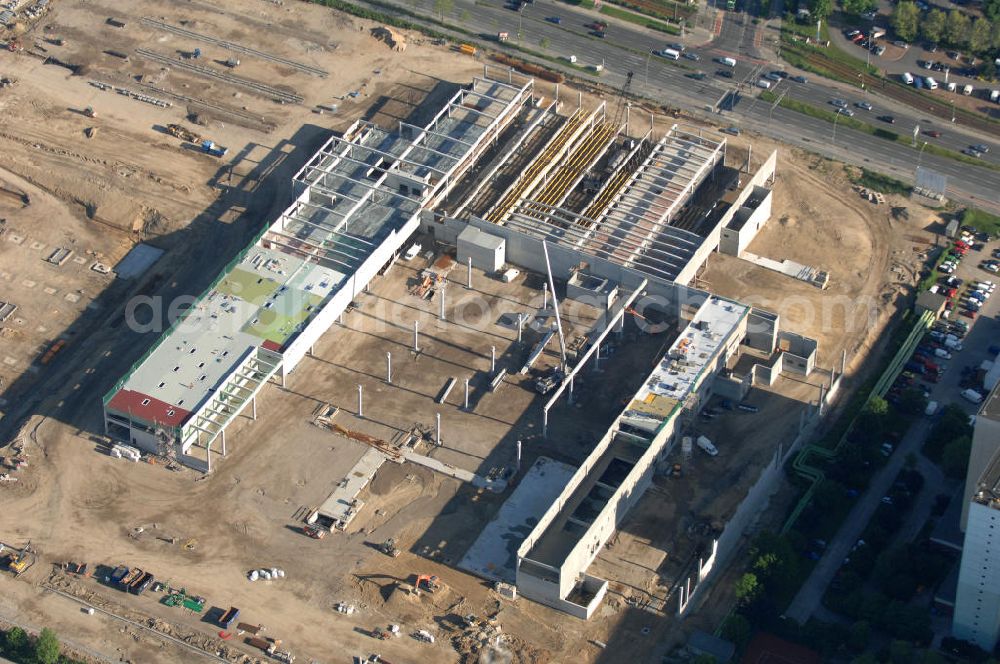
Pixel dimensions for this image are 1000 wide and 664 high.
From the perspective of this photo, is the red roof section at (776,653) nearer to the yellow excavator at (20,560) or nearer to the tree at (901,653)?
the tree at (901,653)

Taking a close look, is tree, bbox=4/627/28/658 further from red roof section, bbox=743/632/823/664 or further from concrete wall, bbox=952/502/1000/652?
concrete wall, bbox=952/502/1000/652

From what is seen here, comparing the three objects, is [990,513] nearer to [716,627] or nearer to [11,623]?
[716,627]

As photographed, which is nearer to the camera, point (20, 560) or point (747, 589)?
point (747, 589)

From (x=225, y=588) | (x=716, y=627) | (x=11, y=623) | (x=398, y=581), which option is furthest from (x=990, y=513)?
(x=11, y=623)

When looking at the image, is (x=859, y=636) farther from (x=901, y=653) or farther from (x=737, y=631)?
(x=737, y=631)

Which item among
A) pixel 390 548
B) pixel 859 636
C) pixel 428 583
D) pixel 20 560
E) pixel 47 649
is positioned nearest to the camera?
pixel 47 649

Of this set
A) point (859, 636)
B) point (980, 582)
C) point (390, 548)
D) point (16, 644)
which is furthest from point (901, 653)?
point (16, 644)

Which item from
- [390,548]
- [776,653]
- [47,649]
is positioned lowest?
[776,653]
